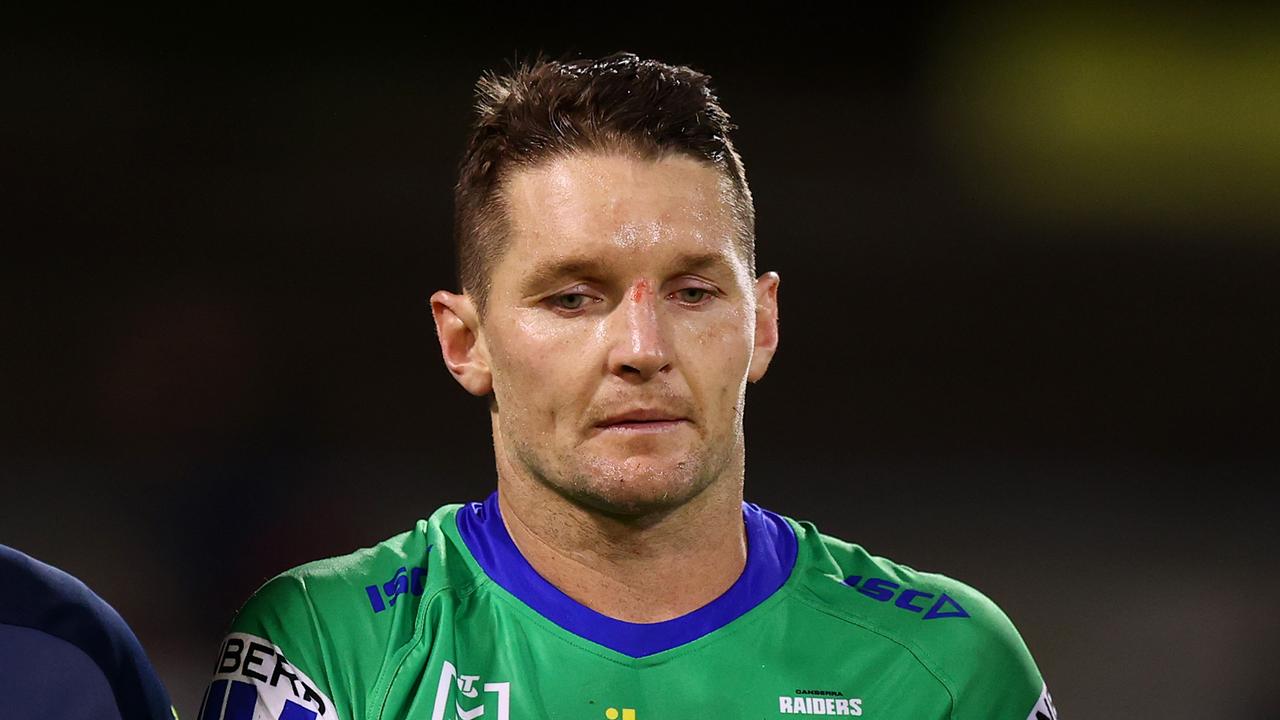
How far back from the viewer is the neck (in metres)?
2.43

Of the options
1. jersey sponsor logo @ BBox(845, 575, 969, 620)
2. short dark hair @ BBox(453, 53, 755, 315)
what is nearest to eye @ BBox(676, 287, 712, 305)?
short dark hair @ BBox(453, 53, 755, 315)

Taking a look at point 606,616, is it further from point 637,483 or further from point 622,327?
point 622,327

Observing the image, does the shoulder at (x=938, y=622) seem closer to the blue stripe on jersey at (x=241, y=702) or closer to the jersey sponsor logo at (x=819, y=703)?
the jersey sponsor logo at (x=819, y=703)

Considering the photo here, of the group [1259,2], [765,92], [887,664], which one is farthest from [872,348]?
[887,664]

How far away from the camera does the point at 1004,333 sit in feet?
18.2

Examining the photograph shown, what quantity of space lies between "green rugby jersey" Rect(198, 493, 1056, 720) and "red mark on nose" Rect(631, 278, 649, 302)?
50 cm

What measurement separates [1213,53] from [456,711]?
4.60 m

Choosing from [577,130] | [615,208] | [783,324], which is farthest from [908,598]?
[783,324]

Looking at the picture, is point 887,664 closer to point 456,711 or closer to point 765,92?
point 456,711

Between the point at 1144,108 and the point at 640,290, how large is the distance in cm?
409

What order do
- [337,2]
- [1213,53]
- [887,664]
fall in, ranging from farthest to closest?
[1213,53] < [337,2] < [887,664]

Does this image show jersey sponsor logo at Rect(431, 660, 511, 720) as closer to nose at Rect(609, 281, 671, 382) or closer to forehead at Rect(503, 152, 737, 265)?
nose at Rect(609, 281, 671, 382)

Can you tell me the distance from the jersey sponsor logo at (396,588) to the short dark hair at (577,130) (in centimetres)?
44

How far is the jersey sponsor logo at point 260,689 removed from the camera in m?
2.22
